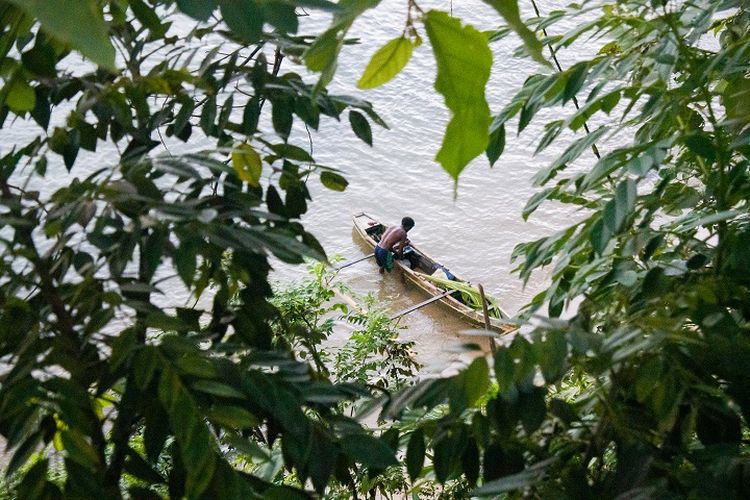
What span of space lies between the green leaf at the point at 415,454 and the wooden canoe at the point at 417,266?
565 cm

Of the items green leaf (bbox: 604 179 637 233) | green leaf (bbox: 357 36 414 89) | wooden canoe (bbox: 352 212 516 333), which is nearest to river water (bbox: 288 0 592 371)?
wooden canoe (bbox: 352 212 516 333)

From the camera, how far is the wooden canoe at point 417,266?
6699mm

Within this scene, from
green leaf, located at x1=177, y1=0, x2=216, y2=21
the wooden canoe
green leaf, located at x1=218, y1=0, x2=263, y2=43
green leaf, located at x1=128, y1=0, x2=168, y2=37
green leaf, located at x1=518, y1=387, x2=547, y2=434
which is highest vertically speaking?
the wooden canoe

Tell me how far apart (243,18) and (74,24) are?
8 cm

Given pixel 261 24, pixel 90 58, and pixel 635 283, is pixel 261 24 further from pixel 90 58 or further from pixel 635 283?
pixel 635 283

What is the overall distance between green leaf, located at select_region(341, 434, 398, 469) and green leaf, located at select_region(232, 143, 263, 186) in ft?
1.18

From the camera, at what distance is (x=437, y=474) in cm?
78

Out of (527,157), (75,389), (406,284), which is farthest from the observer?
(527,157)

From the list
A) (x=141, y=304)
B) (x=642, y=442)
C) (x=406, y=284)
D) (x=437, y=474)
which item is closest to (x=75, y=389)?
(x=141, y=304)

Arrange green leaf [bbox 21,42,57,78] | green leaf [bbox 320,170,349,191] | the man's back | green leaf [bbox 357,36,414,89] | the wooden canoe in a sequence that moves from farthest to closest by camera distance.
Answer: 1. the man's back
2. the wooden canoe
3. green leaf [bbox 320,170,349,191]
4. green leaf [bbox 21,42,57,78]
5. green leaf [bbox 357,36,414,89]

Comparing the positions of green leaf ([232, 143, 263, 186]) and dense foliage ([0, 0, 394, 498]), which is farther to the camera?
green leaf ([232, 143, 263, 186])

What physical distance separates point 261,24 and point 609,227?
0.88 m

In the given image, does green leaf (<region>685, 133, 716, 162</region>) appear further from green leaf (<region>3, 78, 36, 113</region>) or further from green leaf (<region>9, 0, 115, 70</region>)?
green leaf (<region>9, 0, 115, 70</region>)

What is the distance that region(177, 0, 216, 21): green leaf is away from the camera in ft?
0.91
